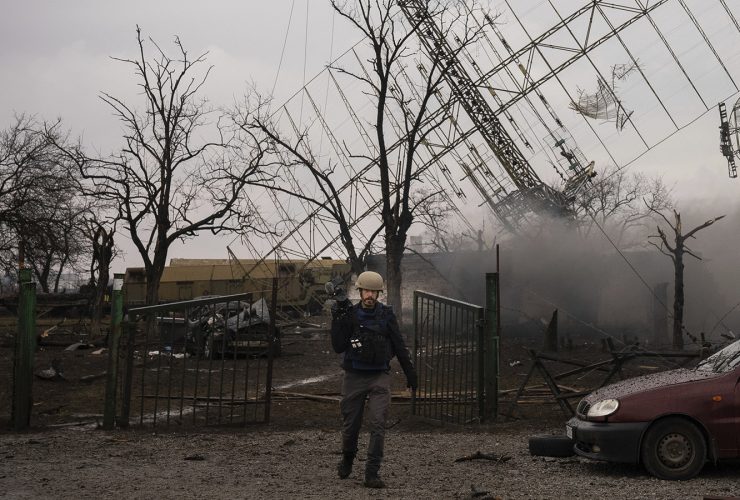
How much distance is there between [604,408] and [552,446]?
1.02 metres

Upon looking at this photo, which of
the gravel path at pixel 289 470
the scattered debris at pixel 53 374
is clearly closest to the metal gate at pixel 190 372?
the gravel path at pixel 289 470

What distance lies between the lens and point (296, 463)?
979 centimetres

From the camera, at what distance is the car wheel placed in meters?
8.59

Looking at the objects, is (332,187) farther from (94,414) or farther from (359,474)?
(359,474)


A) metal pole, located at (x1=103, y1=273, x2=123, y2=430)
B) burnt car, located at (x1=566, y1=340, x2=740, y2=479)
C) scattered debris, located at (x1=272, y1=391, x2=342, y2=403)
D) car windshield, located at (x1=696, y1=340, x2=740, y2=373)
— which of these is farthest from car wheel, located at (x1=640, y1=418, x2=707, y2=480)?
scattered debris, located at (x1=272, y1=391, x2=342, y2=403)

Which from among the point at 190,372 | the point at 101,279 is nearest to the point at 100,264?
the point at 101,279

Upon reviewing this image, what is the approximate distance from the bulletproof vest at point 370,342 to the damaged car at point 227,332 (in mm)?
2453

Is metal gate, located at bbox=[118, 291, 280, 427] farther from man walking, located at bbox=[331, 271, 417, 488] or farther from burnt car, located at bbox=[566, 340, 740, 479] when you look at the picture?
burnt car, located at bbox=[566, 340, 740, 479]

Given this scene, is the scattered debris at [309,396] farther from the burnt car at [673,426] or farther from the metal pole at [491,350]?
the burnt car at [673,426]

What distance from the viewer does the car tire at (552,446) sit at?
9.69m

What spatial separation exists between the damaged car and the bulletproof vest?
2.45 m

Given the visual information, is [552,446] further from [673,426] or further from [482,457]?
[673,426]

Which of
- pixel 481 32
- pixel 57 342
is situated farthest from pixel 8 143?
pixel 481 32

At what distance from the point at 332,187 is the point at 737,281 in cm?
→ 1648
